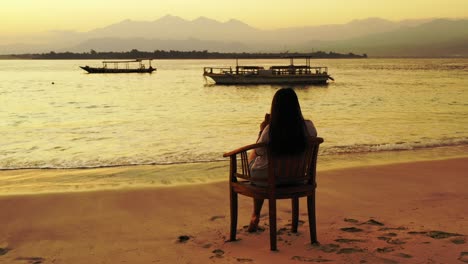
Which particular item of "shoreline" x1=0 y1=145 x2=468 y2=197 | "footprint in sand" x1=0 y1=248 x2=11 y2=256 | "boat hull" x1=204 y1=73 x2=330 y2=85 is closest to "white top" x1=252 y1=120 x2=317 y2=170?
"footprint in sand" x1=0 y1=248 x2=11 y2=256

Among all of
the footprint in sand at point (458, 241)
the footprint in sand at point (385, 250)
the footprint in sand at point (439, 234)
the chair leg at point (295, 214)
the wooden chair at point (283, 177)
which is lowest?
the footprint in sand at point (439, 234)

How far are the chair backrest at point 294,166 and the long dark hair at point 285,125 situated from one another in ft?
0.20

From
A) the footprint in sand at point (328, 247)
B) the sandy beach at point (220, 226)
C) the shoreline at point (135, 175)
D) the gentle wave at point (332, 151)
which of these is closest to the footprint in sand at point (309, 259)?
the sandy beach at point (220, 226)

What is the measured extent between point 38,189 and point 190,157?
376cm

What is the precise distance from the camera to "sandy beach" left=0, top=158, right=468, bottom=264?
3964 mm

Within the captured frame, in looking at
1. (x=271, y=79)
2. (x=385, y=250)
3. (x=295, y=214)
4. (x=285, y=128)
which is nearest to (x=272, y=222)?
(x=295, y=214)

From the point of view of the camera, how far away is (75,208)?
561cm

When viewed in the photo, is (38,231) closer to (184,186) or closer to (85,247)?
(85,247)

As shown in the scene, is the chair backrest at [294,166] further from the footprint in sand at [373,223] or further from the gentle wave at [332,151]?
the gentle wave at [332,151]

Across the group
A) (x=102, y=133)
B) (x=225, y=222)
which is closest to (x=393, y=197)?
(x=225, y=222)

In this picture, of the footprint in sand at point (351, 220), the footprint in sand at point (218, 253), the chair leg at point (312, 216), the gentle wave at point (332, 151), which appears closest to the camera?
the footprint in sand at point (218, 253)

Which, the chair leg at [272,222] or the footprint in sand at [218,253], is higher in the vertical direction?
the chair leg at [272,222]

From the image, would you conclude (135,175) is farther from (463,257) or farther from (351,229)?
(463,257)

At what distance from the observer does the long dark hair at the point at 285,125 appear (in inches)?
146
